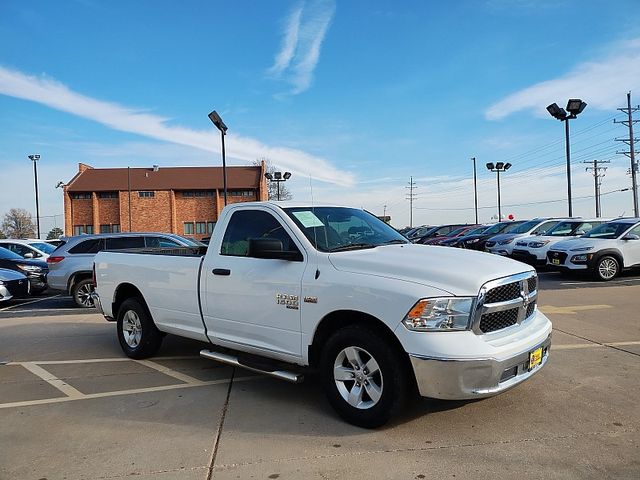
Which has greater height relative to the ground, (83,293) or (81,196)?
(81,196)

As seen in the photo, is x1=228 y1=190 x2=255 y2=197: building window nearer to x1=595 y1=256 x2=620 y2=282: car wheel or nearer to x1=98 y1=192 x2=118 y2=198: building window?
x1=98 y1=192 x2=118 y2=198: building window

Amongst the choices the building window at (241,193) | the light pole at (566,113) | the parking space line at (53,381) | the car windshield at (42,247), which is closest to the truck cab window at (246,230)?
the parking space line at (53,381)

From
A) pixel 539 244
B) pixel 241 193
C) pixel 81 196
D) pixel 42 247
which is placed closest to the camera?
pixel 539 244

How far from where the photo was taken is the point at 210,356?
516cm

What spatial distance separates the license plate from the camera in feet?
13.2

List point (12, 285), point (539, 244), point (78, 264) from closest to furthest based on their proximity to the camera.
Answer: point (78, 264) → point (12, 285) → point (539, 244)

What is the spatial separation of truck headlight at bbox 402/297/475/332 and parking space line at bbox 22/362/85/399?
359 cm

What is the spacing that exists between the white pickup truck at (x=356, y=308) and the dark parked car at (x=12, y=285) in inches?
314

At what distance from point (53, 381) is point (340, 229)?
3.70m

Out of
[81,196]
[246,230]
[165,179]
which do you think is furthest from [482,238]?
[81,196]

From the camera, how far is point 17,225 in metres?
79.8

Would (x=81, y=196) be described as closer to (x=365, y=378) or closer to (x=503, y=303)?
(x=365, y=378)

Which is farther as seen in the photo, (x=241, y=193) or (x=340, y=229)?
(x=241, y=193)

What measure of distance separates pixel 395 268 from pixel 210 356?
7.51 feet
